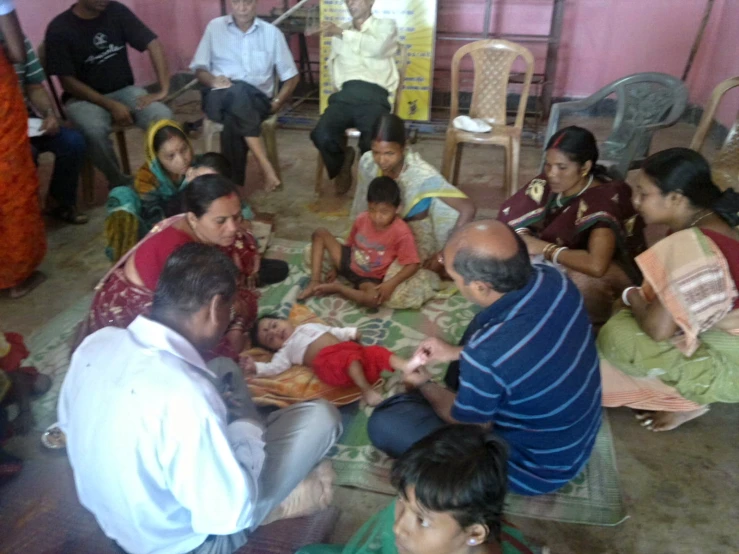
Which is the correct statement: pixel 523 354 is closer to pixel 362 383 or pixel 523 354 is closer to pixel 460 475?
pixel 460 475

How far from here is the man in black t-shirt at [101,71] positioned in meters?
3.76

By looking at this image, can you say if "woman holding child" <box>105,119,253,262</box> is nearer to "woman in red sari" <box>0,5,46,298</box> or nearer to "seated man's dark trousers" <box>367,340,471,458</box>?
"woman in red sari" <box>0,5,46,298</box>

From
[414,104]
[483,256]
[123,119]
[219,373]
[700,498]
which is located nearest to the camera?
[483,256]

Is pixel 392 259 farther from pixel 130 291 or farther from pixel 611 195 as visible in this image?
pixel 130 291

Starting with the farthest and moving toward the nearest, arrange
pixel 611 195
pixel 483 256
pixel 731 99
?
pixel 731 99 → pixel 611 195 → pixel 483 256

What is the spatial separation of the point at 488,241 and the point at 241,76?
3272 millimetres

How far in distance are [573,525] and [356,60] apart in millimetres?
3364

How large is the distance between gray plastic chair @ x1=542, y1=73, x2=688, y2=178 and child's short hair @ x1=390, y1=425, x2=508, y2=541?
275 centimetres

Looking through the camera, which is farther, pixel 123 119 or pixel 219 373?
pixel 123 119

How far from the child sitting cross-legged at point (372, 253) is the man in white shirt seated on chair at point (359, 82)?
1269 millimetres

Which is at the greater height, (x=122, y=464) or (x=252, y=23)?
(x=252, y=23)

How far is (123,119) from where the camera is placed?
388 cm

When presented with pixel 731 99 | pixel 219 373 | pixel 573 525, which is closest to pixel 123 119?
pixel 219 373

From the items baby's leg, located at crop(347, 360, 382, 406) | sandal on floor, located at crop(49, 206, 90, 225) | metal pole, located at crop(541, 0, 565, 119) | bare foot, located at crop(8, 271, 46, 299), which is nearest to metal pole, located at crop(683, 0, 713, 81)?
metal pole, located at crop(541, 0, 565, 119)
